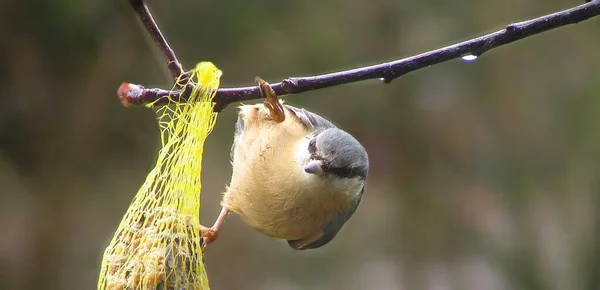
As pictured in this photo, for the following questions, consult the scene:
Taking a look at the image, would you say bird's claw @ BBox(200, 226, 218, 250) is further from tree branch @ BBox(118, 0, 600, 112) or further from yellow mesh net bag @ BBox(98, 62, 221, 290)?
tree branch @ BBox(118, 0, 600, 112)

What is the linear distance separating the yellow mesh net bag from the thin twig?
2.0 inches

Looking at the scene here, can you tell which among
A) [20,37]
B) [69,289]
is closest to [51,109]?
[20,37]

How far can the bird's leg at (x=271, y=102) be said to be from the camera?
1.54 meters

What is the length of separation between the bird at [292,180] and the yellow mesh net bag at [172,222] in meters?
0.29

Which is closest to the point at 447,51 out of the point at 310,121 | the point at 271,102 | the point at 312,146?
the point at 271,102

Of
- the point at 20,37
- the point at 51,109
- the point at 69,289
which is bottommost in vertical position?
the point at 69,289

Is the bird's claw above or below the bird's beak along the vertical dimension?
below

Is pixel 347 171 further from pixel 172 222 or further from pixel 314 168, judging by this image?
pixel 172 222

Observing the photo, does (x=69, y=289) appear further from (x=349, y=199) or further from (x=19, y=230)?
(x=349, y=199)

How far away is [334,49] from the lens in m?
4.32

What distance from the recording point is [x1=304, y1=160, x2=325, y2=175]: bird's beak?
73.5 inches

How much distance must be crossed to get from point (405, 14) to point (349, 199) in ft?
8.17

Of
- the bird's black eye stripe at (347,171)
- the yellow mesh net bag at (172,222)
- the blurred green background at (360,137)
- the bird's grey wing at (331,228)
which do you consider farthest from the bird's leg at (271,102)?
the blurred green background at (360,137)

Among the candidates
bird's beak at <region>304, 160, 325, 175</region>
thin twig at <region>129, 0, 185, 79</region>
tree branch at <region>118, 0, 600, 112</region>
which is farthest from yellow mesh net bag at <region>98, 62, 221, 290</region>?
bird's beak at <region>304, 160, 325, 175</region>
